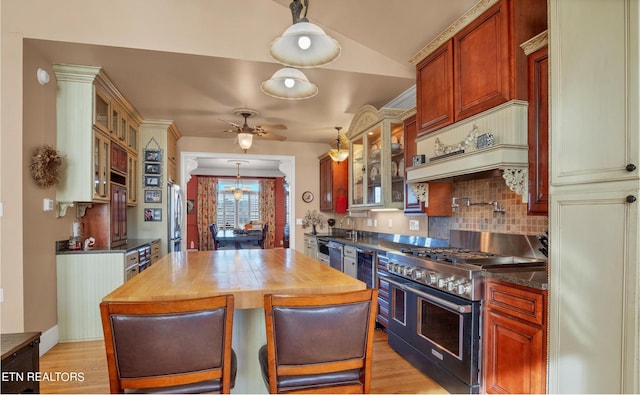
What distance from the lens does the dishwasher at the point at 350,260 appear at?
13.8 feet

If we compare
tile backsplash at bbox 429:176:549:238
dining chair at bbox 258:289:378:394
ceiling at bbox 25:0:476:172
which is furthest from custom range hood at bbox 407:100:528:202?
dining chair at bbox 258:289:378:394

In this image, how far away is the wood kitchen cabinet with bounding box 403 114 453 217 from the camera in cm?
327

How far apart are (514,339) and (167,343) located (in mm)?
1746

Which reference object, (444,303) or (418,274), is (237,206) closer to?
(418,274)

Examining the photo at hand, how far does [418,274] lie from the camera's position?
8.80 ft

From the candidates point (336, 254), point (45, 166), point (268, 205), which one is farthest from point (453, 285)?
point (268, 205)

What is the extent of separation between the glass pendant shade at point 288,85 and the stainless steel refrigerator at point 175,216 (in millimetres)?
3928

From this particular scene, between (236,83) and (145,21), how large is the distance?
0.99m

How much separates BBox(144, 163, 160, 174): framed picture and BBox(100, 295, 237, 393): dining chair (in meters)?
4.52

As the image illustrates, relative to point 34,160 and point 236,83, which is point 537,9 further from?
point 34,160

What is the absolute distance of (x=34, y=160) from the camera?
2902mm

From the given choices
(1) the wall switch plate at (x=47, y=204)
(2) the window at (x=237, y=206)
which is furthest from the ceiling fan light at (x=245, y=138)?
(2) the window at (x=237, y=206)

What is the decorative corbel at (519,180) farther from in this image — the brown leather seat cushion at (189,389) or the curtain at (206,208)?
the curtain at (206,208)

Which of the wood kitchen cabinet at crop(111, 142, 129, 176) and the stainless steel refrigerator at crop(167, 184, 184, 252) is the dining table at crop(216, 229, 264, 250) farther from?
the wood kitchen cabinet at crop(111, 142, 129, 176)
